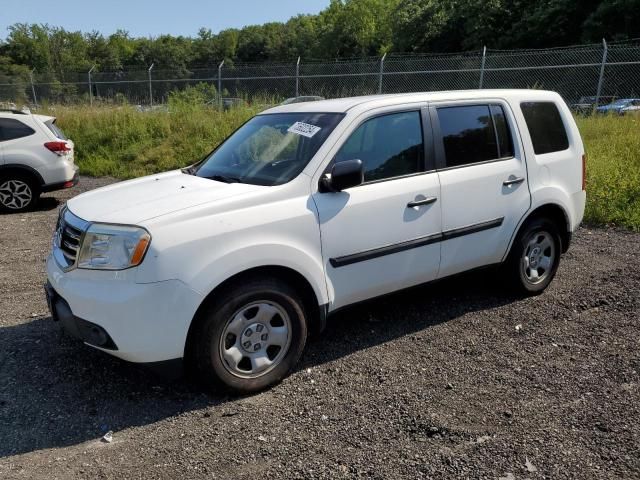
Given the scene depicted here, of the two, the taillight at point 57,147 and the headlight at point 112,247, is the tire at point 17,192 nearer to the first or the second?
the taillight at point 57,147

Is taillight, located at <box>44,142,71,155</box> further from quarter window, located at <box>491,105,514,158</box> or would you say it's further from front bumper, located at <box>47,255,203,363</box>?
quarter window, located at <box>491,105,514,158</box>

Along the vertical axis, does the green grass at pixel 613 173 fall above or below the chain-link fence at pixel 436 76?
below

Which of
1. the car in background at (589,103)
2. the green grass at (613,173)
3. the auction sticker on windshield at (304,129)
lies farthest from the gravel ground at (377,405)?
the car in background at (589,103)

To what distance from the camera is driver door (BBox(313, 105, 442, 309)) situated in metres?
3.55

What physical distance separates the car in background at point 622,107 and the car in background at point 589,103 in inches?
7.4

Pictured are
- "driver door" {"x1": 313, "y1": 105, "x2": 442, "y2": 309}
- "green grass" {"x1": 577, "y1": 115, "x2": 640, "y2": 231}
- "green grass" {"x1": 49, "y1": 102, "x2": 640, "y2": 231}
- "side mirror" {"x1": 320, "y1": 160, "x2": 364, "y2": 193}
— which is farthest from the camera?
"green grass" {"x1": 49, "y1": 102, "x2": 640, "y2": 231}

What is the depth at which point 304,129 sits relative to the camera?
3855 millimetres

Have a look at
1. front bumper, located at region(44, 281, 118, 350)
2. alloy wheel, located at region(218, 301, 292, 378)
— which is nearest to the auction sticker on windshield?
alloy wheel, located at region(218, 301, 292, 378)

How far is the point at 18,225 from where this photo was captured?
326 inches

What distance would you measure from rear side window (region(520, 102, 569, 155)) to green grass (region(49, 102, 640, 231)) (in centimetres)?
342

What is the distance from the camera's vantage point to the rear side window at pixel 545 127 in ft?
15.2

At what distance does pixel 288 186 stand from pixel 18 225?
656 cm

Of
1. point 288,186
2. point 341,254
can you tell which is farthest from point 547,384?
point 288,186

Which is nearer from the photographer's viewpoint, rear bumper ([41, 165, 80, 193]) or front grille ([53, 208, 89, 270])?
front grille ([53, 208, 89, 270])
